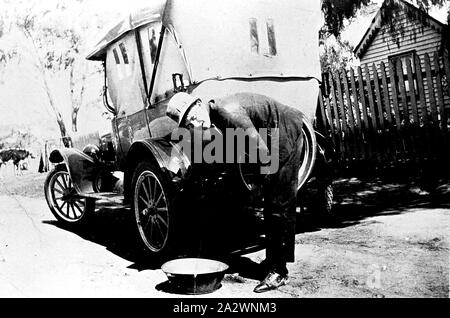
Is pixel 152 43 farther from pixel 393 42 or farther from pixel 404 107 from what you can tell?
pixel 393 42

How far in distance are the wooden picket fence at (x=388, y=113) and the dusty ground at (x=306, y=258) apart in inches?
34.9

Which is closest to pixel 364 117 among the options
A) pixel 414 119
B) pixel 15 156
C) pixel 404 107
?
pixel 404 107

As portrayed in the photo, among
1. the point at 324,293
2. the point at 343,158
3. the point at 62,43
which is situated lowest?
the point at 324,293

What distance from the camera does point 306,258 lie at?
402 cm

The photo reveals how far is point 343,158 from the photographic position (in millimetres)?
7641

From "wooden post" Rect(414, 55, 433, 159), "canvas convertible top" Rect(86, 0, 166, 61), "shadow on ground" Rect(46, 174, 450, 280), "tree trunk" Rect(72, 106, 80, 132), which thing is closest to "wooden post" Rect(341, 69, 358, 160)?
"shadow on ground" Rect(46, 174, 450, 280)

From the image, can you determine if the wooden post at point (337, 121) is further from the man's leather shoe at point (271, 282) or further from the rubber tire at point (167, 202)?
the man's leather shoe at point (271, 282)

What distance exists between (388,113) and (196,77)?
3.98 meters

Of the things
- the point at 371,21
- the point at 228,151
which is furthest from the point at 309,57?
the point at 371,21

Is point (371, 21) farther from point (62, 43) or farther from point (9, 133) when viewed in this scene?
point (9, 133)

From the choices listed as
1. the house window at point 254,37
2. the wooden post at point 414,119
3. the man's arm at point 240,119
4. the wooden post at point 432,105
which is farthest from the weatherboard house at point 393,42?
the man's arm at point 240,119

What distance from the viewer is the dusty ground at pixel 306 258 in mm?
3320

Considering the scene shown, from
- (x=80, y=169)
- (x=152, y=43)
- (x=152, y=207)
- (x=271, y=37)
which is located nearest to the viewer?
(x=152, y=207)

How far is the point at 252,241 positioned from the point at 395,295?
1.99 meters
